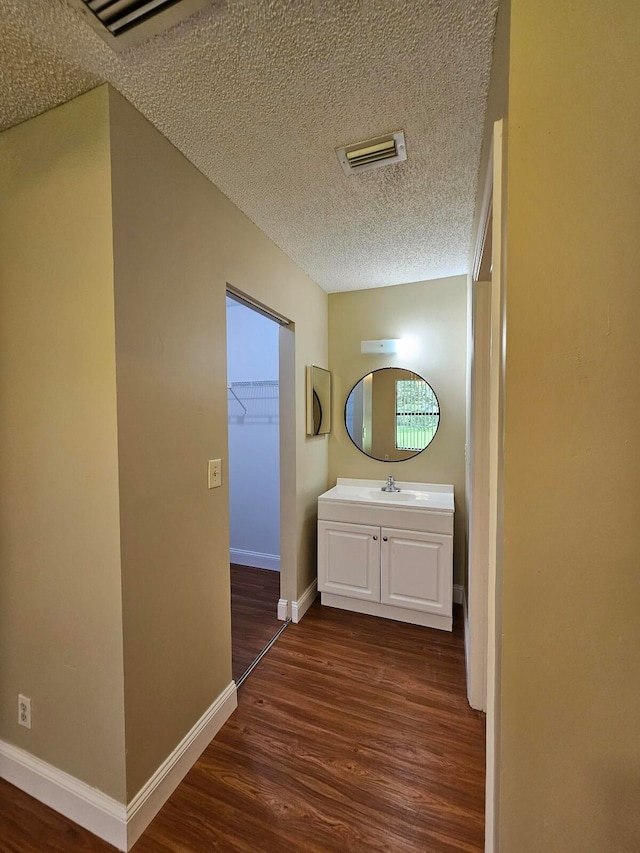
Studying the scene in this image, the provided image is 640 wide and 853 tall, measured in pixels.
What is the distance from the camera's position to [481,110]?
1.10 m

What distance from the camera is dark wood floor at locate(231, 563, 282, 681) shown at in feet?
6.55

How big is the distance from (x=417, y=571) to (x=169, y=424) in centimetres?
176

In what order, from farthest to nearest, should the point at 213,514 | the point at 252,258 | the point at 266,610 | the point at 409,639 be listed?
the point at 266,610 < the point at 409,639 < the point at 252,258 < the point at 213,514

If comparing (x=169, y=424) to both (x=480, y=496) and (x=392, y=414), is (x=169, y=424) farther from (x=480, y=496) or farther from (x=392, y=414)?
(x=392, y=414)

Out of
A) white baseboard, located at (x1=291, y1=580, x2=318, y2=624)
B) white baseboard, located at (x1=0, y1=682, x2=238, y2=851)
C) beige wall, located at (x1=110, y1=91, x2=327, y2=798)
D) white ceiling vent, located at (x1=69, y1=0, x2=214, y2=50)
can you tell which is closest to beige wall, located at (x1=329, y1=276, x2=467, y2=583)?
white baseboard, located at (x1=291, y1=580, x2=318, y2=624)

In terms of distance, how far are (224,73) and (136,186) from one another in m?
0.42

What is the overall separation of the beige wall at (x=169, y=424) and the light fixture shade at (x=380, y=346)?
1.23m

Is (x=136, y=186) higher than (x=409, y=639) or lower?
higher

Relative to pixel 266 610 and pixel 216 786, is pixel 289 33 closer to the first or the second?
pixel 216 786

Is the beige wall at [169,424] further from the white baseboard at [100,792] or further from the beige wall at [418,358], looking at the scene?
the beige wall at [418,358]

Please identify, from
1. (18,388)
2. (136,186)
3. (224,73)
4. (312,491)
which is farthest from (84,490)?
(312,491)

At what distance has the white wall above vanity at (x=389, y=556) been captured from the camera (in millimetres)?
2156

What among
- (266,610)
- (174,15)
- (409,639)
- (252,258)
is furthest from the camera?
(266,610)

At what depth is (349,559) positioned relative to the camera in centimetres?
235
